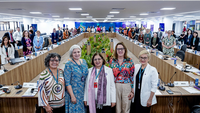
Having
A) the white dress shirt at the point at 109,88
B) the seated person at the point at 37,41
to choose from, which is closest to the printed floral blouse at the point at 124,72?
the white dress shirt at the point at 109,88

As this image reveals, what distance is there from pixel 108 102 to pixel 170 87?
5.00ft

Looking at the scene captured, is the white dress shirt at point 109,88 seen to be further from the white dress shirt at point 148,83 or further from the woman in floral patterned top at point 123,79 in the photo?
the white dress shirt at point 148,83

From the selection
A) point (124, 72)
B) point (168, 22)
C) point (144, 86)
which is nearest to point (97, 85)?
point (124, 72)

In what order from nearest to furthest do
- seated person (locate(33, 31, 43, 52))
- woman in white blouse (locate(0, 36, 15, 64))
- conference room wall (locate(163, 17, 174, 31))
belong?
woman in white blouse (locate(0, 36, 15, 64)), seated person (locate(33, 31, 43, 52)), conference room wall (locate(163, 17, 174, 31))

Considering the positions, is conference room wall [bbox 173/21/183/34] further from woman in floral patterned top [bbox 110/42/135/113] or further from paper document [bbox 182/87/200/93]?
woman in floral patterned top [bbox 110/42/135/113]

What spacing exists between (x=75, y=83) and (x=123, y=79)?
27.7 inches

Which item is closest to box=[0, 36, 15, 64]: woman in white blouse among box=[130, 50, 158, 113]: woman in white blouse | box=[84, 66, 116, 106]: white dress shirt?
box=[84, 66, 116, 106]: white dress shirt

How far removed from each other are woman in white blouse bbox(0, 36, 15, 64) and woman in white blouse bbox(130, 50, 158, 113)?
432cm

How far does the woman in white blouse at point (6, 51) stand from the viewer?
188 inches

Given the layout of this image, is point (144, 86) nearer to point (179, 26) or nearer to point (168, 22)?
point (168, 22)

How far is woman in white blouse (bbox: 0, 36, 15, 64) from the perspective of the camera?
4785 millimetres

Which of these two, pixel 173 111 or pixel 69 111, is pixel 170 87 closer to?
pixel 173 111

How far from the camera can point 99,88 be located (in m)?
2.15

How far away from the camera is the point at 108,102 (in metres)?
2.20
